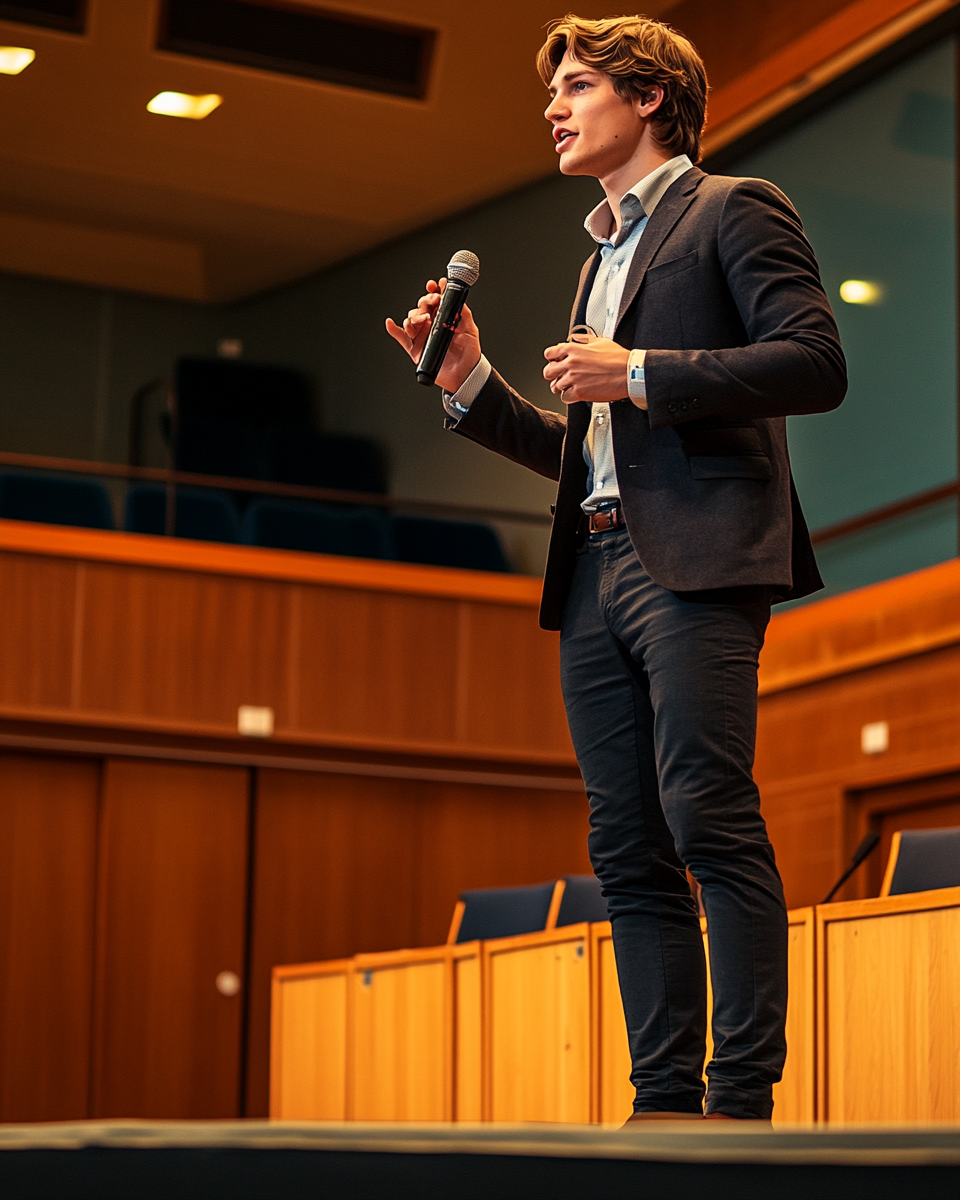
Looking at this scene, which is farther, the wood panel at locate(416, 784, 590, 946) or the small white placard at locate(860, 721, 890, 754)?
the wood panel at locate(416, 784, 590, 946)

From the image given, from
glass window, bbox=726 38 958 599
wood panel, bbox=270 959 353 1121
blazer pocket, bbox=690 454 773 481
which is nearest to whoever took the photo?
blazer pocket, bbox=690 454 773 481

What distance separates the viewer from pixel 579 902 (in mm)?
3652

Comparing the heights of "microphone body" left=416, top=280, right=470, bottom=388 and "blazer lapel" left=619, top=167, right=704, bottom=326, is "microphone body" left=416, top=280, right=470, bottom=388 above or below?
below

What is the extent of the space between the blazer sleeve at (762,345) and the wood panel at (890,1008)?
36.4 inches

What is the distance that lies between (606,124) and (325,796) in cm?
450

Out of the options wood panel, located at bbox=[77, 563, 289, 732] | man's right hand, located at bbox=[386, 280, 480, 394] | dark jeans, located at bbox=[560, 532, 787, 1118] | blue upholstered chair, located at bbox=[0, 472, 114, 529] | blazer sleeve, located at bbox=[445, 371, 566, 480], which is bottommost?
dark jeans, located at bbox=[560, 532, 787, 1118]

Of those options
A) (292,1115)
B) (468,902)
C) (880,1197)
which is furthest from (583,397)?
(292,1115)

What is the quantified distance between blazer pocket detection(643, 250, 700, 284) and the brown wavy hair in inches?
6.1

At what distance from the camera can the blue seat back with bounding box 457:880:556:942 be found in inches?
154

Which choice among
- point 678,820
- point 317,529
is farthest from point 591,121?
point 317,529

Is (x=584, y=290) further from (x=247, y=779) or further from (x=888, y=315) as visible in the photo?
(x=247, y=779)

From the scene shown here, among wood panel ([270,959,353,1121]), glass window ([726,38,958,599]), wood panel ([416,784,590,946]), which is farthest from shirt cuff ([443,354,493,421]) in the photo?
wood panel ([416,784,590,946])

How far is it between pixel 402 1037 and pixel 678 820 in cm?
244

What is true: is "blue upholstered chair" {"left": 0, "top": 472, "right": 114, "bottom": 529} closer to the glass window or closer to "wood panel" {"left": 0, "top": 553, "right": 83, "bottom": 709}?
"wood panel" {"left": 0, "top": 553, "right": 83, "bottom": 709}
